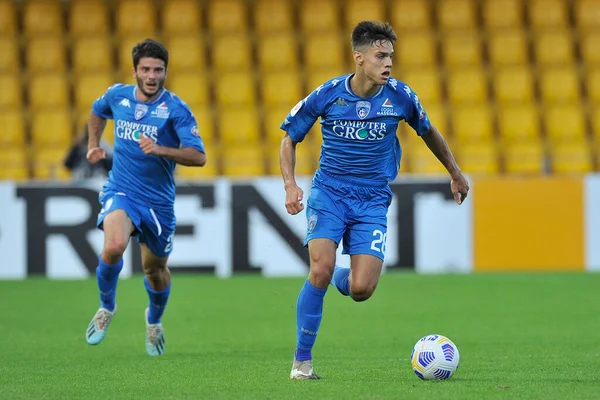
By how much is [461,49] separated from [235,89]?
12.4ft

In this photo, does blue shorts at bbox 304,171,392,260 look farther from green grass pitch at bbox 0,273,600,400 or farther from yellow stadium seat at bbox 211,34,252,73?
yellow stadium seat at bbox 211,34,252,73

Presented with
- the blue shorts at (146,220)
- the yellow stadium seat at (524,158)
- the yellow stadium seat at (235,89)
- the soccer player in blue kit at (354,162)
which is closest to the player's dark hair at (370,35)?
the soccer player in blue kit at (354,162)

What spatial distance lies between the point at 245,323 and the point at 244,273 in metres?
4.43

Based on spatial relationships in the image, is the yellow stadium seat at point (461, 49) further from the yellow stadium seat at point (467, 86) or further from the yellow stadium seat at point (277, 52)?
the yellow stadium seat at point (277, 52)

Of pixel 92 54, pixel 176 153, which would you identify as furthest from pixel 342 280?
pixel 92 54

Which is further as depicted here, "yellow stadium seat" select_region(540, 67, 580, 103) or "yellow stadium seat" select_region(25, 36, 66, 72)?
"yellow stadium seat" select_region(25, 36, 66, 72)

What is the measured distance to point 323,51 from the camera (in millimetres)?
18234

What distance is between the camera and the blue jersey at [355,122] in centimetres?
675

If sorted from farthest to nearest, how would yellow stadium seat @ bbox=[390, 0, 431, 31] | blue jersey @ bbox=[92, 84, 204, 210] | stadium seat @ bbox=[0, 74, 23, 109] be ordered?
yellow stadium seat @ bbox=[390, 0, 431, 31]
stadium seat @ bbox=[0, 74, 23, 109]
blue jersey @ bbox=[92, 84, 204, 210]

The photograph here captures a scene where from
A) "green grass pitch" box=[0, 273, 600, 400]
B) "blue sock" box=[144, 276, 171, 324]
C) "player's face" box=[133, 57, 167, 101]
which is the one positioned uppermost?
"player's face" box=[133, 57, 167, 101]

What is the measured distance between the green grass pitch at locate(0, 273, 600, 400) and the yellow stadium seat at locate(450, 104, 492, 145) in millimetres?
3472

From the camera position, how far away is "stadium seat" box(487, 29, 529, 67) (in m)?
18.2

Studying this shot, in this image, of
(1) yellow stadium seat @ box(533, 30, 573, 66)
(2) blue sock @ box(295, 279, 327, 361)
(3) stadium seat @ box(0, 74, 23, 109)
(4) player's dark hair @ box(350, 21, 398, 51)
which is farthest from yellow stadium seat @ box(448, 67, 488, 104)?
(2) blue sock @ box(295, 279, 327, 361)

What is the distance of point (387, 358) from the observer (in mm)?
7523
